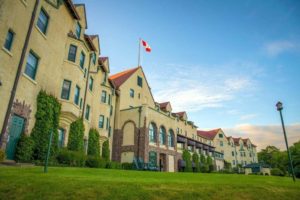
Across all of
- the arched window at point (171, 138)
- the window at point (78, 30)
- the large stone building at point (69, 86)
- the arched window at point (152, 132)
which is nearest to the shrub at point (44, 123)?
the large stone building at point (69, 86)

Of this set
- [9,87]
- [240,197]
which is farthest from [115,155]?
[240,197]

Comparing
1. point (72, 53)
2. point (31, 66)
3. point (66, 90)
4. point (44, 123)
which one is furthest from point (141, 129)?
point (31, 66)

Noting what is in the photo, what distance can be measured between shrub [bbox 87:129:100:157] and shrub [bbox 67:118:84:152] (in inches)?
157

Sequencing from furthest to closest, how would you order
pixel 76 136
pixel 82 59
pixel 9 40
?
1. pixel 82 59
2. pixel 76 136
3. pixel 9 40

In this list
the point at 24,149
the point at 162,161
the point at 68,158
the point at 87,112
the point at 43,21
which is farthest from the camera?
the point at 162,161

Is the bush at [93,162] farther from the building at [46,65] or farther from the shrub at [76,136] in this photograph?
the building at [46,65]

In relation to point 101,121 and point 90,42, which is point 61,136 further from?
point 90,42

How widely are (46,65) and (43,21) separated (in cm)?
373

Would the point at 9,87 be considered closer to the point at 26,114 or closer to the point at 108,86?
the point at 26,114

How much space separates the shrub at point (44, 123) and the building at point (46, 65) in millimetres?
487

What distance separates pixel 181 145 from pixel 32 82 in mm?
34866

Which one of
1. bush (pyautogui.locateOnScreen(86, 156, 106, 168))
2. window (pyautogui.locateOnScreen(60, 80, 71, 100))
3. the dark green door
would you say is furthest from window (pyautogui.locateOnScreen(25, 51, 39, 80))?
bush (pyautogui.locateOnScreen(86, 156, 106, 168))

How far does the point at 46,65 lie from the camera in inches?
739

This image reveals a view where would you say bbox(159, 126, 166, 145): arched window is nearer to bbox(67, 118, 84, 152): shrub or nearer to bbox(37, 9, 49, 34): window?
bbox(67, 118, 84, 152): shrub
